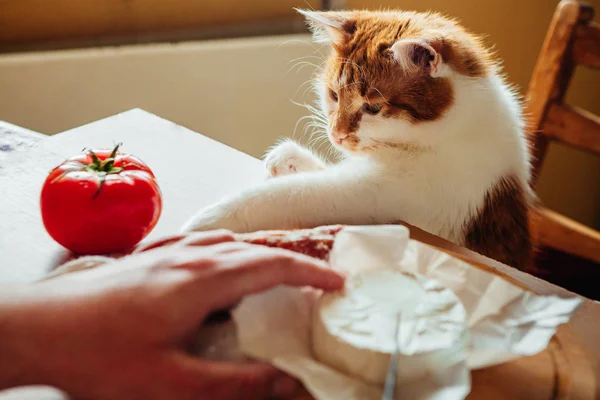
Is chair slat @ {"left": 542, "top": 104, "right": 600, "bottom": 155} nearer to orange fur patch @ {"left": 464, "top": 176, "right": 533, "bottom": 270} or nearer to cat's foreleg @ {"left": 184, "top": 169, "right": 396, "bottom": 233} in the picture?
orange fur patch @ {"left": 464, "top": 176, "right": 533, "bottom": 270}

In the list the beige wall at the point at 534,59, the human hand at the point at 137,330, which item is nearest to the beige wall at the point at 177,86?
the beige wall at the point at 534,59

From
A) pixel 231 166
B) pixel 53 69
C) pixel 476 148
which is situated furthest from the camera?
pixel 53 69

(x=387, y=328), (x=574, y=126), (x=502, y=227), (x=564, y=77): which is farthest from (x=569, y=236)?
(x=387, y=328)

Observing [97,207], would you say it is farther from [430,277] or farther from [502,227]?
[502,227]

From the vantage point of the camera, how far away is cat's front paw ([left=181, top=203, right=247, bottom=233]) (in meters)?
0.82

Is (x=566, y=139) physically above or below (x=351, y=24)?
below

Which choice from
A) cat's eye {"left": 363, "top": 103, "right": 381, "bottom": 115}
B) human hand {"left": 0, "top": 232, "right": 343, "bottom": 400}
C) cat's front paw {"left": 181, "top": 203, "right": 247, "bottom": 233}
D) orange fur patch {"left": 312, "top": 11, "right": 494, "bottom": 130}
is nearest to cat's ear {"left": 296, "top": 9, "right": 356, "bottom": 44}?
orange fur patch {"left": 312, "top": 11, "right": 494, "bottom": 130}

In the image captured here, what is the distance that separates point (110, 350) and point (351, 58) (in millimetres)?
741

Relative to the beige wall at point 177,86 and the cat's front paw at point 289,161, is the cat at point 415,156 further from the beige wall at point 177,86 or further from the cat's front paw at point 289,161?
the beige wall at point 177,86

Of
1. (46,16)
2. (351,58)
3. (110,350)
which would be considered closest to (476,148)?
(351,58)

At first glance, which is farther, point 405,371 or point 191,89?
point 191,89

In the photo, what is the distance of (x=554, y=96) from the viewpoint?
1423mm

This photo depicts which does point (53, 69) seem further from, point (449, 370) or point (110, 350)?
point (449, 370)

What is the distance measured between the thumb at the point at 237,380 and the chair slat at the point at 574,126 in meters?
1.18
